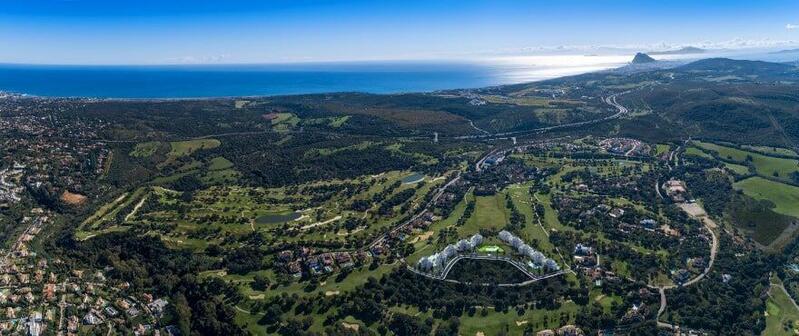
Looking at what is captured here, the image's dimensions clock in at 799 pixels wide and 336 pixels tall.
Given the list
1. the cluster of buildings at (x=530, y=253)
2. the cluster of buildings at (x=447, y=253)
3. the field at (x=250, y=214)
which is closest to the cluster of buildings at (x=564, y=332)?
the cluster of buildings at (x=530, y=253)

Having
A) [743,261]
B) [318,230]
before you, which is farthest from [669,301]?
[318,230]

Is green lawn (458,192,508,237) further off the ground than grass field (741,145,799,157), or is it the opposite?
grass field (741,145,799,157)

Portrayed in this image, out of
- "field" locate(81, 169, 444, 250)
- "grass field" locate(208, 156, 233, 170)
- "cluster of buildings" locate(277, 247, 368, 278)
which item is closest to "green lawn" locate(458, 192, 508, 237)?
"field" locate(81, 169, 444, 250)

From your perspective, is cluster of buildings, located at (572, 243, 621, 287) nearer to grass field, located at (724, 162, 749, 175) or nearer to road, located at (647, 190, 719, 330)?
road, located at (647, 190, 719, 330)

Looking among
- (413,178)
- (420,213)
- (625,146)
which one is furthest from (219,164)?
(625,146)

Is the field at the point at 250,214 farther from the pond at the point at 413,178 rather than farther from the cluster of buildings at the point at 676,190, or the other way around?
the cluster of buildings at the point at 676,190

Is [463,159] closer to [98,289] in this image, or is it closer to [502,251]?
[502,251]
